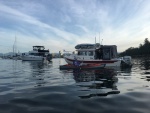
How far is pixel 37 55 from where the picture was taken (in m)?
78.9

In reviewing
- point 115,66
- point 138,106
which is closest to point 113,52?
point 115,66

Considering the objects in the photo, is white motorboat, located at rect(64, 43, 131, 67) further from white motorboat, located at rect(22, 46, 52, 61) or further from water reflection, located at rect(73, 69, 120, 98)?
white motorboat, located at rect(22, 46, 52, 61)

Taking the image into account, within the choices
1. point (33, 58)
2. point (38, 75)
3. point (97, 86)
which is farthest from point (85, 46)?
point (33, 58)

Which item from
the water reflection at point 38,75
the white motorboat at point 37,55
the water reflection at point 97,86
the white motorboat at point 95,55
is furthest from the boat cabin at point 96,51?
the white motorboat at point 37,55

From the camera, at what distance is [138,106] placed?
9.06m

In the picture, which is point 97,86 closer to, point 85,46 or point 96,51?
point 96,51

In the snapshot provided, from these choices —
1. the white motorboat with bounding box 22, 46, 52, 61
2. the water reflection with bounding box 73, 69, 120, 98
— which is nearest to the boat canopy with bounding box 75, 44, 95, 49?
the water reflection with bounding box 73, 69, 120, 98

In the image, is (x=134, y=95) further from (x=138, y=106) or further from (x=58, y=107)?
(x=58, y=107)

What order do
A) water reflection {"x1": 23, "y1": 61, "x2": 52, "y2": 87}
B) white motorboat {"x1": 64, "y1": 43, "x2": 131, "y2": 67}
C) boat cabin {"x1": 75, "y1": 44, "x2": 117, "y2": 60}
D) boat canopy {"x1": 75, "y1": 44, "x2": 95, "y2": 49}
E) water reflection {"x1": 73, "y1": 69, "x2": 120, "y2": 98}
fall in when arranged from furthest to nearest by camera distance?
boat canopy {"x1": 75, "y1": 44, "x2": 95, "y2": 49}, boat cabin {"x1": 75, "y1": 44, "x2": 117, "y2": 60}, white motorboat {"x1": 64, "y1": 43, "x2": 131, "y2": 67}, water reflection {"x1": 23, "y1": 61, "x2": 52, "y2": 87}, water reflection {"x1": 73, "y1": 69, "x2": 120, "y2": 98}

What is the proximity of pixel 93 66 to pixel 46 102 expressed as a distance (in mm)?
22761

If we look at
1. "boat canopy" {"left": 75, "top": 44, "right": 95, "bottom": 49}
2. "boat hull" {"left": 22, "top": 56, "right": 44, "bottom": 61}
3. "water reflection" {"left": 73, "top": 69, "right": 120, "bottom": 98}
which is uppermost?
"boat canopy" {"left": 75, "top": 44, "right": 95, "bottom": 49}

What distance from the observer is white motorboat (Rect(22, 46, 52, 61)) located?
75.3 m

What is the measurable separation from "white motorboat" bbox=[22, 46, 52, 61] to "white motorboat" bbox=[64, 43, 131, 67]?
38081mm

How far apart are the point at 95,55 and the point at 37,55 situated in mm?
46162
